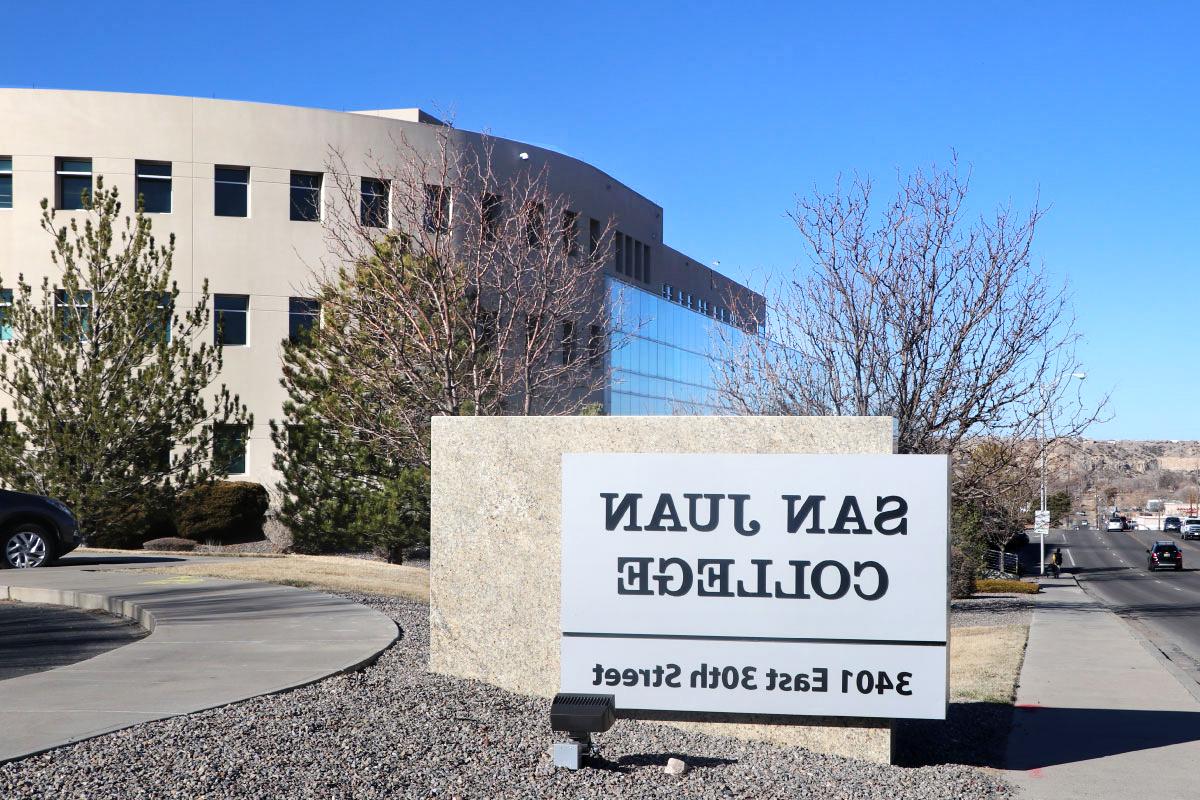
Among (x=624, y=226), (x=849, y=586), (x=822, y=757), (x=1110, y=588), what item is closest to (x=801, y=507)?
(x=849, y=586)

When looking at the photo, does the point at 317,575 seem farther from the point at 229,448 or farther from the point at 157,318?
the point at 229,448

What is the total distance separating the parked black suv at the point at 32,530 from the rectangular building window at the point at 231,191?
648 inches

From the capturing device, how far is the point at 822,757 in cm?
752

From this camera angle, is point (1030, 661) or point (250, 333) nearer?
point (1030, 661)

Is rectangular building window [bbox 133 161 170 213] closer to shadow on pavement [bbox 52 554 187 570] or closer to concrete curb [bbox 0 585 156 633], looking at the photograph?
shadow on pavement [bbox 52 554 187 570]

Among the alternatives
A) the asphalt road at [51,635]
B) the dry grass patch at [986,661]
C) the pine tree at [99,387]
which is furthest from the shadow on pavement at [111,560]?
the dry grass patch at [986,661]

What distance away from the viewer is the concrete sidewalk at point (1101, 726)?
7617mm

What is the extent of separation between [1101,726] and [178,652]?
26.4ft

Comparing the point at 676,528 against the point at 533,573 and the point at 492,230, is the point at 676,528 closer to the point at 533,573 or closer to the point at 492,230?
the point at 533,573

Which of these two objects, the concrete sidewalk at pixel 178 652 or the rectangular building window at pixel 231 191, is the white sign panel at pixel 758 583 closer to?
the concrete sidewalk at pixel 178 652

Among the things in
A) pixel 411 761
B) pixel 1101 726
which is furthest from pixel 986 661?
pixel 411 761

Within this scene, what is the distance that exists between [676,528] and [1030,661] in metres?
9.72

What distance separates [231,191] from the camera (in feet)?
104

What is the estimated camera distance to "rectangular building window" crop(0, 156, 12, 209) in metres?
30.8
